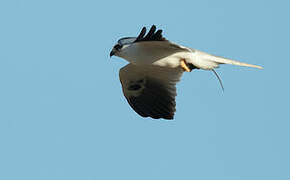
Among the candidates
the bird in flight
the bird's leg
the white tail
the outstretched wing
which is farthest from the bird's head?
the white tail

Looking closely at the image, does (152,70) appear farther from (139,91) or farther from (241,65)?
(241,65)

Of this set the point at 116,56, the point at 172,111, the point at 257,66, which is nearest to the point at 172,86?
the point at 172,111

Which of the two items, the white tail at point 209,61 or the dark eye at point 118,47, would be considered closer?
the white tail at point 209,61

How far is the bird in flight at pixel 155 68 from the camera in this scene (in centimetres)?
946

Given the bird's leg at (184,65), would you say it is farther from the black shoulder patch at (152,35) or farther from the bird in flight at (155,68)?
the black shoulder patch at (152,35)

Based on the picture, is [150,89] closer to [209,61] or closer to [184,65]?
[184,65]

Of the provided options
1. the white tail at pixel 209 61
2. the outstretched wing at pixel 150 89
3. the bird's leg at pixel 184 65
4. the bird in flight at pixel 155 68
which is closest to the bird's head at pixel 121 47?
the bird in flight at pixel 155 68

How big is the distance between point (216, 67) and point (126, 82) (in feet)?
6.72

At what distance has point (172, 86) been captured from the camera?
35.4ft

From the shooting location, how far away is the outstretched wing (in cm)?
1076

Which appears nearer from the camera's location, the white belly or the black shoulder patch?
the black shoulder patch

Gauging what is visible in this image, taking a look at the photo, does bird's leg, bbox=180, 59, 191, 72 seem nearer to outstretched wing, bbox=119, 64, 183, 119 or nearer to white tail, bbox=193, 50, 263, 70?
white tail, bbox=193, 50, 263, 70

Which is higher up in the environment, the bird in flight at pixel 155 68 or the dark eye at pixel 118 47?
the dark eye at pixel 118 47

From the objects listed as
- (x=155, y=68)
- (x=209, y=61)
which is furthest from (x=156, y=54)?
(x=155, y=68)
